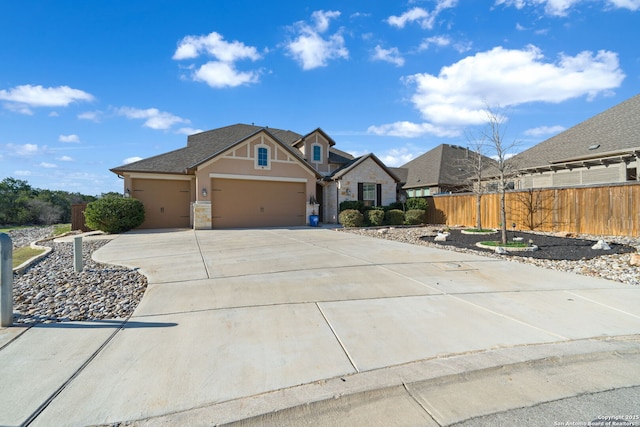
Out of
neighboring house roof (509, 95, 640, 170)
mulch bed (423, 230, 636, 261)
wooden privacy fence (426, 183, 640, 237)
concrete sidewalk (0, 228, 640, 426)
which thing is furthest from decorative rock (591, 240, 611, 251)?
neighboring house roof (509, 95, 640, 170)

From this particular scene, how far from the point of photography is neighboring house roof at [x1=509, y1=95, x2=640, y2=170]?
14.1 m

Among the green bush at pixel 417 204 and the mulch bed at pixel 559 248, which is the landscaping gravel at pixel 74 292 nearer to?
the mulch bed at pixel 559 248

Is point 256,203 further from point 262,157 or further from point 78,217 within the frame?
point 78,217

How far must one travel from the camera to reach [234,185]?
665 inches

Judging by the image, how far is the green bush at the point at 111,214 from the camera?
538 inches

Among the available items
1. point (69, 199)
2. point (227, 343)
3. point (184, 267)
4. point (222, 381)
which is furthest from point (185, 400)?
point (69, 199)

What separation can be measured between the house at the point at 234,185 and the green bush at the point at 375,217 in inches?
84.7

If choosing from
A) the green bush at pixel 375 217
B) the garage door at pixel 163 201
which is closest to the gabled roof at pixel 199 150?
the garage door at pixel 163 201

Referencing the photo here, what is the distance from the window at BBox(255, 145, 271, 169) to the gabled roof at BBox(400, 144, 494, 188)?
14.2 metres

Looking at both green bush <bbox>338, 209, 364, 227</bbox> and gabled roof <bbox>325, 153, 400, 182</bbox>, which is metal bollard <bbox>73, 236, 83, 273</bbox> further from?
gabled roof <bbox>325, 153, 400, 182</bbox>

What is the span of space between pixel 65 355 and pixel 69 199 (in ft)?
126

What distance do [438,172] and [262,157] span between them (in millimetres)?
15255

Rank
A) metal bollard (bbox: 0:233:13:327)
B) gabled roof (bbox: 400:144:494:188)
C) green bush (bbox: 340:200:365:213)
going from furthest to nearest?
gabled roof (bbox: 400:144:494:188) → green bush (bbox: 340:200:365:213) → metal bollard (bbox: 0:233:13:327)

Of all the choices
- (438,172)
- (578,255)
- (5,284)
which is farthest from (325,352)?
(438,172)
